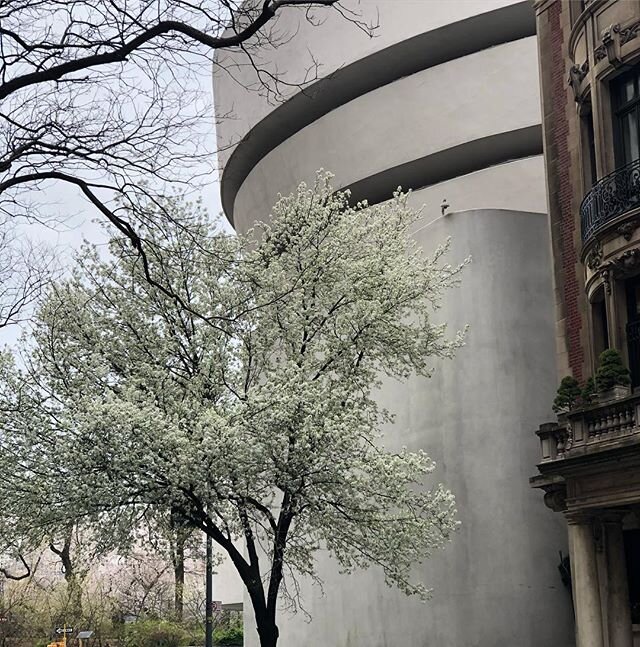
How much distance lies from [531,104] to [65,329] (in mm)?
17684

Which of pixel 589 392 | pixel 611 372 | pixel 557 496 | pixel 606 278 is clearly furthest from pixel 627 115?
pixel 557 496

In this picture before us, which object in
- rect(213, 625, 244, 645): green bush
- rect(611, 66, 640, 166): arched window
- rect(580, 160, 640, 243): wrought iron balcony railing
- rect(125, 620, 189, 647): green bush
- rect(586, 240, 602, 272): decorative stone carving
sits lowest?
rect(213, 625, 244, 645): green bush

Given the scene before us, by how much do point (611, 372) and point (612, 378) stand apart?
116 mm

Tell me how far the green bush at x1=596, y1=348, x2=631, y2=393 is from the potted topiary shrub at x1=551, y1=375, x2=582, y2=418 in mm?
1021

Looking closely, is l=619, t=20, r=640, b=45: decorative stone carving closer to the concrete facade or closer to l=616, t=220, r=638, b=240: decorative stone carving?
l=616, t=220, r=638, b=240: decorative stone carving

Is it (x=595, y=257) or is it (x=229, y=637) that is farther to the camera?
(x=229, y=637)

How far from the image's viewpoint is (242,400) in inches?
978

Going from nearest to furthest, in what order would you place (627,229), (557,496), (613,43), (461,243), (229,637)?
(627,229) < (613,43) < (557,496) < (461,243) < (229,637)

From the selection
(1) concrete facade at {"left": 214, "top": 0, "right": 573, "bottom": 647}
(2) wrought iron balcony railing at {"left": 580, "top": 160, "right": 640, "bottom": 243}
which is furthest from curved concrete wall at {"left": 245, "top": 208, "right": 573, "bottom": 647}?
(2) wrought iron balcony railing at {"left": 580, "top": 160, "right": 640, "bottom": 243}

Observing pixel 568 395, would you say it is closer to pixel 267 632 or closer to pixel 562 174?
pixel 562 174

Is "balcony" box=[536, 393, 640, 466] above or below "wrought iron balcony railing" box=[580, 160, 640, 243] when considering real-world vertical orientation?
below

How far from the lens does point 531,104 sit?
3616 cm

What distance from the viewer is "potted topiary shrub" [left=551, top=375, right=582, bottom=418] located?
22.6m

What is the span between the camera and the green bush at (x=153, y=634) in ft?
163
